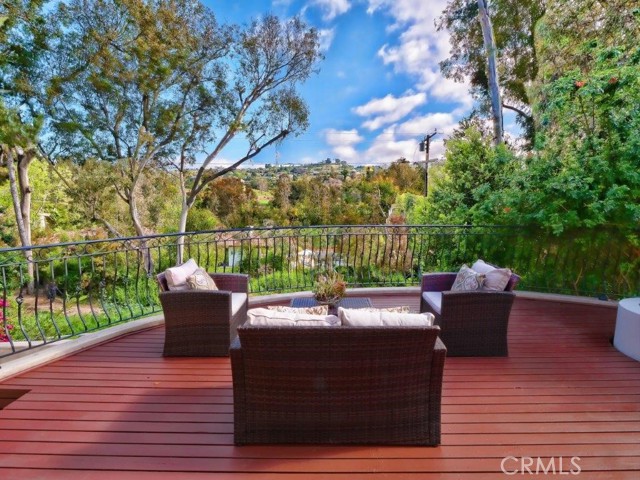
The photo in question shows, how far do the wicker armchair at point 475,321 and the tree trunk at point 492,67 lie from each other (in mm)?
6023

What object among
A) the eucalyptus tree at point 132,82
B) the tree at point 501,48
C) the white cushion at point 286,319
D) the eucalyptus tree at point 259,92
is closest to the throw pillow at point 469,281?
the white cushion at point 286,319

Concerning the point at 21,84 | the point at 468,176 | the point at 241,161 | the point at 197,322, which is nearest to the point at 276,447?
the point at 197,322

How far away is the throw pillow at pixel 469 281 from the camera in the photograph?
316cm

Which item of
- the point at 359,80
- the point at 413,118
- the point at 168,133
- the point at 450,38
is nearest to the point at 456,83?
the point at 450,38

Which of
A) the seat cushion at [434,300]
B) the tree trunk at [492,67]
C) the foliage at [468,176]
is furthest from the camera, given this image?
the tree trunk at [492,67]

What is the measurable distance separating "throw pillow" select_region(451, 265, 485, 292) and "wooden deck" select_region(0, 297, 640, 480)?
0.61m

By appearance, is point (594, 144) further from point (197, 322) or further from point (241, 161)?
point (241, 161)

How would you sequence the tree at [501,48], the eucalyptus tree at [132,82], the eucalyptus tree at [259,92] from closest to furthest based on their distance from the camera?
the tree at [501,48] → the eucalyptus tree at [132,82] → the eucalyptus tree at [259,92]

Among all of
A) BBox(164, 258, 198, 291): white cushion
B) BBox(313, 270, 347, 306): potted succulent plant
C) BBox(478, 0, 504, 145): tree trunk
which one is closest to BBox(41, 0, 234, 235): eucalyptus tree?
BBox(478, 0, 504, 145): tree trunk

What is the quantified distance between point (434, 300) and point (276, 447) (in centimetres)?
203

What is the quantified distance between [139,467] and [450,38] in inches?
475

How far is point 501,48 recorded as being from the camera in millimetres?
10438

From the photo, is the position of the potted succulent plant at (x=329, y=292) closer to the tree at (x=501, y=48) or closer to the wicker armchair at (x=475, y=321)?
the wicker armchair at (x=475, y=321)

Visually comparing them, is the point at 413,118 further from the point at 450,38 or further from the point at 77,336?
the point at 77,336
